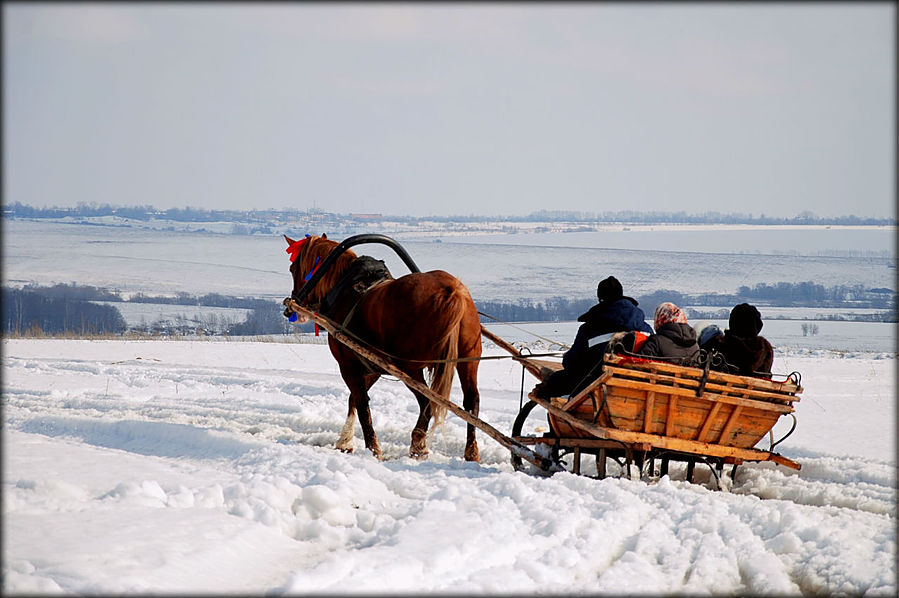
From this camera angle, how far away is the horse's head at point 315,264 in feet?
28.9

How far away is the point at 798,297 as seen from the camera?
36.8 meters

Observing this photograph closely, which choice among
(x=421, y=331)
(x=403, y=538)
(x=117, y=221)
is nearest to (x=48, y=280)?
(x=117, y=221)

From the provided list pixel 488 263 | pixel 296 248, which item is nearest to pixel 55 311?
pixel 488 263

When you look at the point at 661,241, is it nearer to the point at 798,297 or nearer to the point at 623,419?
the point at 798,297

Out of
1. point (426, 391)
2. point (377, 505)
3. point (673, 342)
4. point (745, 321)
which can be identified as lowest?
point (377, 505)

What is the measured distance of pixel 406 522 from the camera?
487cm

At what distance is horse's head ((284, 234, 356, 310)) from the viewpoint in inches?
347

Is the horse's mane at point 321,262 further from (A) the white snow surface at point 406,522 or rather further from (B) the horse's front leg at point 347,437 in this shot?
(A) the white snow surface at point 406,522

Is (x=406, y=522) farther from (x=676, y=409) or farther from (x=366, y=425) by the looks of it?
(x=366, y=425)

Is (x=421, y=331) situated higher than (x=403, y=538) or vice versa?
(x=421, y=331)


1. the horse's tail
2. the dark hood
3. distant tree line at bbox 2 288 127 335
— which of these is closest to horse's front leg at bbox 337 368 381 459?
the horse's tail

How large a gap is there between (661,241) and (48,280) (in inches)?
1798

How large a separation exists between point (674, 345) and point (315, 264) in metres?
4.37

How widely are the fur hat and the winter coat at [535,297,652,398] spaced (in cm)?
67
